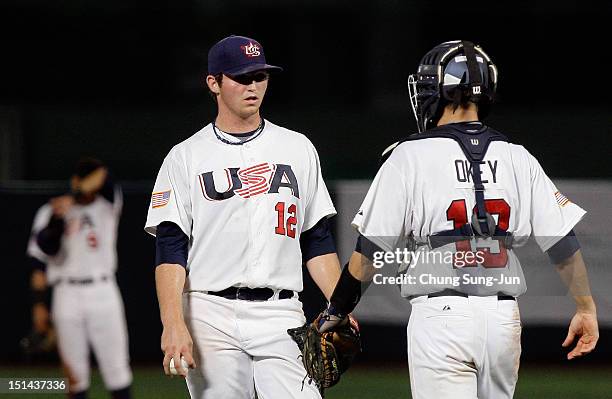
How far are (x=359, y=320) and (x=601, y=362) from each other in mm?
2191

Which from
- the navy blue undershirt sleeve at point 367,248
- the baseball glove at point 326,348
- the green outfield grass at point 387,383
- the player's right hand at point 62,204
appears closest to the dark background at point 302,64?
the green outfield grass at point 387,383

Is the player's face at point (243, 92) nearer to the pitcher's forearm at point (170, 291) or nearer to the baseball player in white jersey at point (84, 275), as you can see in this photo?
the pitcher's forearm at point (170, 291)

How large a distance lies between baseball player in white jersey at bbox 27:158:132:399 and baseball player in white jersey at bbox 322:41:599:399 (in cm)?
484

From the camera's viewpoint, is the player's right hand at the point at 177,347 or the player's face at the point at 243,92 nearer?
the player's right hand at the point at 177,347

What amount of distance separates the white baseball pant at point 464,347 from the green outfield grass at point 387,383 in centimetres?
513

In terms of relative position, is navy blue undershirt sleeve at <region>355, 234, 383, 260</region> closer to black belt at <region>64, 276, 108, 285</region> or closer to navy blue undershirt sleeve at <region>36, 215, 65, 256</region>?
black belt at <region>64, 276, 108, 285</region>

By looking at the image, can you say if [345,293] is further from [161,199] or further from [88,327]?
[88,327]

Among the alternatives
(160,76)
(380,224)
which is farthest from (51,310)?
(160,76)

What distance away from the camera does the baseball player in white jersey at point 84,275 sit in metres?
8.74

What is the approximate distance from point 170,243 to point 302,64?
1463cm

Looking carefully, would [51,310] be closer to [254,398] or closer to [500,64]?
[254,398]

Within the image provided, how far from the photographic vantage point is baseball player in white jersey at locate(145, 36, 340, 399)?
4551 millimetres

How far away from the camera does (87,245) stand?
8.92 meters

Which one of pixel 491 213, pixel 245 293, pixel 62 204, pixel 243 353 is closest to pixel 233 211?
pixel 245 293
